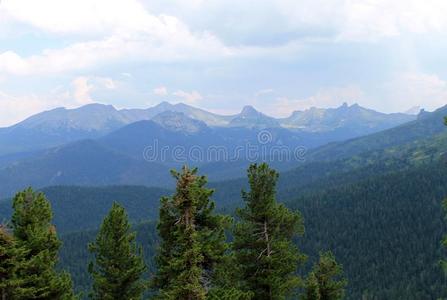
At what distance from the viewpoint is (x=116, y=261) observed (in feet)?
106

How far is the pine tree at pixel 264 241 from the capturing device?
3472 cm

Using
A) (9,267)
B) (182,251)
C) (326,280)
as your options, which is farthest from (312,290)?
(9,267)

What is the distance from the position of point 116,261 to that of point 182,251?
672 centimetres

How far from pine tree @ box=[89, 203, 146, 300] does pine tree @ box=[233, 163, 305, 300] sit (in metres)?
7.84

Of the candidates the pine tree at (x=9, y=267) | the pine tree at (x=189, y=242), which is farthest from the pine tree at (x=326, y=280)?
the pine tree at (x=9, y=267)

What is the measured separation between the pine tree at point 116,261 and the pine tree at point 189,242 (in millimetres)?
2300

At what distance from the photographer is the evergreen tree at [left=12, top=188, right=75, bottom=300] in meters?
27.0

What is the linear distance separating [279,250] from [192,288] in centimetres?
1003

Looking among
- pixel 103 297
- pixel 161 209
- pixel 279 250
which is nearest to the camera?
pixel 161 209

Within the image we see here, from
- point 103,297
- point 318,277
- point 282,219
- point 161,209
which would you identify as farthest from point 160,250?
point 318,277

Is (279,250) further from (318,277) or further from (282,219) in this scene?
(318,277)

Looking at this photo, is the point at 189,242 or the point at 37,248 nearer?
the point at 189,242

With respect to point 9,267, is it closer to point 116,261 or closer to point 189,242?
point 116,261

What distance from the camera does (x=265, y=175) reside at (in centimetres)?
3547
